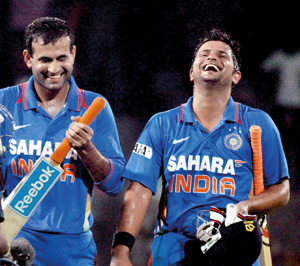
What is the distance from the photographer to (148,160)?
6.71 ft

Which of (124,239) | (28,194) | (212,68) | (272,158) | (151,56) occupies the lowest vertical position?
(124,239)

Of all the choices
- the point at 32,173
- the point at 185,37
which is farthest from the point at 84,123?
the point at 185,37

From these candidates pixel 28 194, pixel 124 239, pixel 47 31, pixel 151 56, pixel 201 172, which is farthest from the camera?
pixel 151 56

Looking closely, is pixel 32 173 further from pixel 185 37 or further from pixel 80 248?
pixel 185 37

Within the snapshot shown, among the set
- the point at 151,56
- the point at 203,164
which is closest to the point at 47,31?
the point at 203,164

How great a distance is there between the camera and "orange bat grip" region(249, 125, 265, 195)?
2.02 m

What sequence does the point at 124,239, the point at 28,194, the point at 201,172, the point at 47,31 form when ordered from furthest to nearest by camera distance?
the point at 47,31 → the point at 201,172 → the point at 124,239 → the point at 28,194

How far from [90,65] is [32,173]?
1221 mm

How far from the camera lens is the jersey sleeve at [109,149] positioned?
1983 mm

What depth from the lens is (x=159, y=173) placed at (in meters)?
2.09

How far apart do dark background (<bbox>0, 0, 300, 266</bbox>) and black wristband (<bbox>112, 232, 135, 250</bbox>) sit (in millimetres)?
911

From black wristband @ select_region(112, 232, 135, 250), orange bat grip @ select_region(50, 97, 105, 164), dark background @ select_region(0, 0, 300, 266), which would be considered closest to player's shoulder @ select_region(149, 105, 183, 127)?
orange bat grip @ select_region(50, 97, 105, 164)

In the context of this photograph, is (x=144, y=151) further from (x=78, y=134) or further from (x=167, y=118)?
(x=78, y=134)

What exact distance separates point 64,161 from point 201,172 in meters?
0.53
